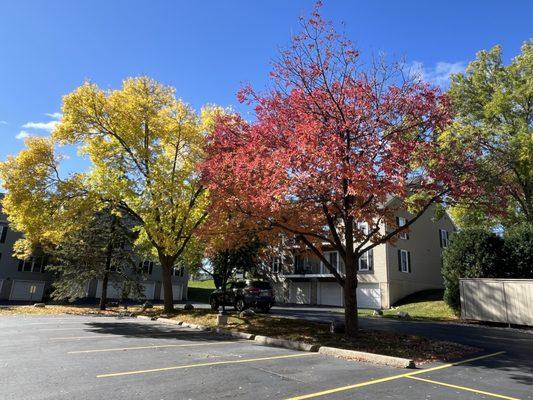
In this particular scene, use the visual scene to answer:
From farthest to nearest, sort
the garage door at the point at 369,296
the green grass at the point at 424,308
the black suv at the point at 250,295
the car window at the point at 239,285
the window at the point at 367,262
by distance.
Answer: the window at the point at 367,262 < the garage door at the point at 369,296 < the green grass at the point at 424,308 < the car window at the point at 239,285 < the black suv at the point at 250,295

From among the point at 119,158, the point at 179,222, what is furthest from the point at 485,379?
the point at 119,158

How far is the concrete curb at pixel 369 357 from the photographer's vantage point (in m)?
8.97

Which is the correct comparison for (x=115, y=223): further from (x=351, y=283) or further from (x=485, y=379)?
(x=485, y=379)

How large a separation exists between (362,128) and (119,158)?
1393cm

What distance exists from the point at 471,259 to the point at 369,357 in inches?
702

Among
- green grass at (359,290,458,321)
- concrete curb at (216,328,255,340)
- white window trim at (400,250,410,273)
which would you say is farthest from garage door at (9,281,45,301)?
white window trim at (400,250,410,273)

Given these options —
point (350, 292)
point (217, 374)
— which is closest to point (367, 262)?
point (350, 292)

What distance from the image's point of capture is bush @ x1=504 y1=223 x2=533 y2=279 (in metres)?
23.4

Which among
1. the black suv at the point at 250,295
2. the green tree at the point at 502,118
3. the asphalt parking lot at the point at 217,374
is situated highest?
the green tree at the point at 502,118

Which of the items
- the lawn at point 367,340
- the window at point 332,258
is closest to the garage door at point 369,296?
the window at point 332,258

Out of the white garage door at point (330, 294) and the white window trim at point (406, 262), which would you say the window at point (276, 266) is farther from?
the white window trim at point (406, 262)

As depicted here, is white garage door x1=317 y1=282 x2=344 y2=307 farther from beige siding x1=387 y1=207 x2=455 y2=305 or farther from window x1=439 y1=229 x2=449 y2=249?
window x1=439 y1=229 x2=449 y2=249

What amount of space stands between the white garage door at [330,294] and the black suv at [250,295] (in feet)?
56.5

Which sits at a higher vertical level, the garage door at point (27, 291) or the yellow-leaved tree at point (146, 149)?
the yellow-leaved tree at point (146, 149)
